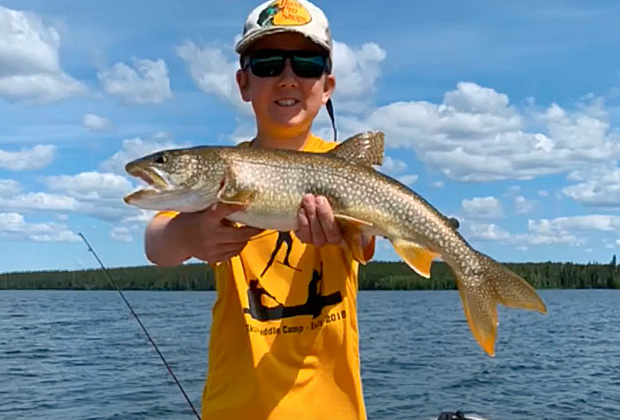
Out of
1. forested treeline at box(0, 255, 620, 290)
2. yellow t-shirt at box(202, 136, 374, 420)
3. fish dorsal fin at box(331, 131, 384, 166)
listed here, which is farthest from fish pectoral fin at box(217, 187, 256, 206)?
forested treeline at box(0, 255, 620, 290)

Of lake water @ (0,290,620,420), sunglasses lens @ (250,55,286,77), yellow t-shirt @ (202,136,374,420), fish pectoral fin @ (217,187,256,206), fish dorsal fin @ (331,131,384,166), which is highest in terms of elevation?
sunglasses lens @ (250,55,286,77)

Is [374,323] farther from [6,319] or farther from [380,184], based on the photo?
[380,184]

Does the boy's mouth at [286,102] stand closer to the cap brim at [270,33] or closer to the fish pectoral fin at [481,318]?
the cap brim at [270,33]

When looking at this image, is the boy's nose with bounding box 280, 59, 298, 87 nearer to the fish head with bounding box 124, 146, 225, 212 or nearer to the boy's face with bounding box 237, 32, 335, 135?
the boy's face with bounding box 237, 32, 335, 135

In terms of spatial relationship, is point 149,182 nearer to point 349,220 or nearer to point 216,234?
point 216,234

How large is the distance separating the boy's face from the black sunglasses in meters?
0.02

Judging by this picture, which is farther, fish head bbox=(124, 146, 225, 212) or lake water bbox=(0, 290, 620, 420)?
lake water bbox=(0, 290, 620, 420)

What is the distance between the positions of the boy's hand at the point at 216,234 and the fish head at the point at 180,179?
0.08 m

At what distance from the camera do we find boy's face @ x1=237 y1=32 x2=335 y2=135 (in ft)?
11.6

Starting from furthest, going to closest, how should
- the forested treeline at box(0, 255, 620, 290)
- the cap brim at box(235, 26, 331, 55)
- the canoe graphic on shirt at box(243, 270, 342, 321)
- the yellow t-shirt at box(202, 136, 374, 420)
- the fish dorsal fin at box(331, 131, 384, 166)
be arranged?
the forested treeline at box(0, 255, 620, 290) → the cap brim at box(235, 26, 331, 55) → the fish dorsal fin at box(331, 131, 384, 166) → the canoe graphic on shirt at box(243, 270, 342, 321) → the yellow t-shirt at box(202, 136, 374, 420)

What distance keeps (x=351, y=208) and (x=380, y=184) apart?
0.67 ft

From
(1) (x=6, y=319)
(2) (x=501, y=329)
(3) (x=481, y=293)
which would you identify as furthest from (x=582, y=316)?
(3) (x=481, y=293)

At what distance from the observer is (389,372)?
66.7 ft

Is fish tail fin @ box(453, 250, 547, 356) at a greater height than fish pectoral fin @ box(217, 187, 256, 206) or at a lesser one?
lesser
